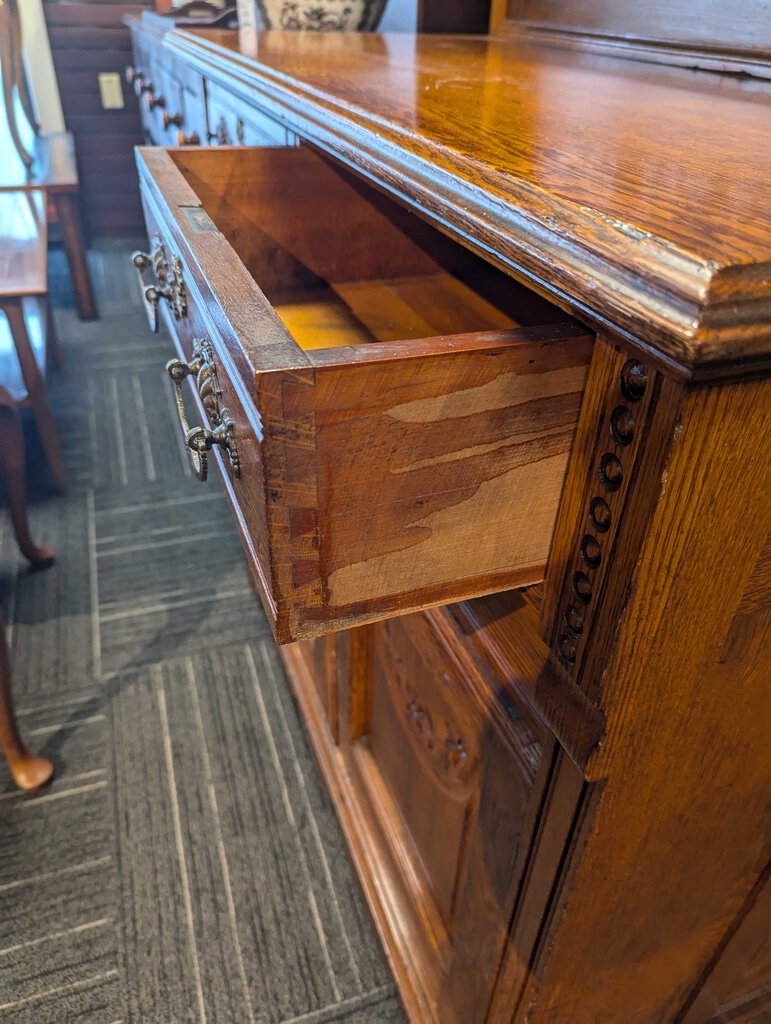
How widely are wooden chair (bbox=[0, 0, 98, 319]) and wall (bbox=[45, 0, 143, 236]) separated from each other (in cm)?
16

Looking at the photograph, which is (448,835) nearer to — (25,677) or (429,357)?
(429,357)

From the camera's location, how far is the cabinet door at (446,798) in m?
0.49

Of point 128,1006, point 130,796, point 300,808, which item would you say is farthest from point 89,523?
point 128,1006

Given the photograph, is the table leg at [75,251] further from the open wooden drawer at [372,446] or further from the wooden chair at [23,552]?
the open wooden drawer at [372,446]

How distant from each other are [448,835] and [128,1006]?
0.43 m

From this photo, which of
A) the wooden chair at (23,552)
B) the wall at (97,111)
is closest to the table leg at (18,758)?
the wooden chair at (23,552)

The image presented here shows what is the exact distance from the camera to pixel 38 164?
6.23 feet

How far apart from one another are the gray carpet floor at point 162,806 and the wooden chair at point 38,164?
79 cm

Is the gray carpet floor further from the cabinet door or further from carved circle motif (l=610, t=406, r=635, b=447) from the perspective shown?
carved circle motif (l=610, t=406, r=635, b=447)

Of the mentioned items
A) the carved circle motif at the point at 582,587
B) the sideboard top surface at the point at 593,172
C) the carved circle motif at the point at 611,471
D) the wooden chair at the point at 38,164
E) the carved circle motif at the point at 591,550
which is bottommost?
the wooden chair at the point at 38,164

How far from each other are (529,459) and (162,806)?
2.72 feet

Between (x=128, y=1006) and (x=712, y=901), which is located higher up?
(x=712, y=901)

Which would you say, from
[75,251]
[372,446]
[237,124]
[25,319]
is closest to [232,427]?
[372,446]

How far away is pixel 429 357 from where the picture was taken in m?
0.28
